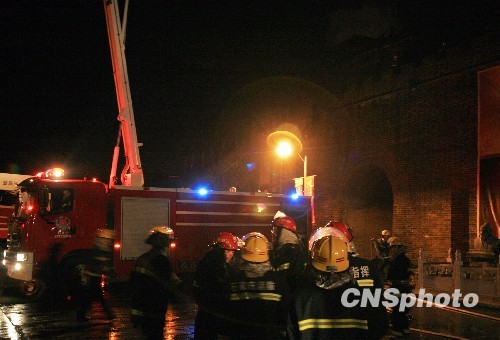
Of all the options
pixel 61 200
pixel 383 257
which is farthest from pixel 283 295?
pixel 61 200

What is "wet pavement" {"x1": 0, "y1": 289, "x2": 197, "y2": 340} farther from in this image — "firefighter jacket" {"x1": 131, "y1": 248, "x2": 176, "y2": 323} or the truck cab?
"firefighter jacket" {"x1": 131, "y1": 248, "x2": 176, "y2": 323}

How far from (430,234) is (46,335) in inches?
413

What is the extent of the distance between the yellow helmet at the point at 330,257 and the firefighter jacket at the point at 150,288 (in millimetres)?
2262

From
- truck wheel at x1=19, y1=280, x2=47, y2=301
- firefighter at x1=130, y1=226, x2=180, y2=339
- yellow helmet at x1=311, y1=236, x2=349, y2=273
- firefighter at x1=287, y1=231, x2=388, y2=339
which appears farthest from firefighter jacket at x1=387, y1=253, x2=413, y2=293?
truck wheel at x1=19, y1=280, x2=47, y2=301

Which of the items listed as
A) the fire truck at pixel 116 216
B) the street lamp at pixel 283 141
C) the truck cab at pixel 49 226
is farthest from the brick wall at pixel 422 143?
the truck cab at pixel 49 226

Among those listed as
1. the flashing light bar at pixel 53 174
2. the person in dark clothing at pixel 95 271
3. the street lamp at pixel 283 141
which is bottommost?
the person in dark clothing at pixel 95 271

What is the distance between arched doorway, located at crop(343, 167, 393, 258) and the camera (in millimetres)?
18141

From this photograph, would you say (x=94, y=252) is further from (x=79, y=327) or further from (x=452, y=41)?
(x=452, y=41)

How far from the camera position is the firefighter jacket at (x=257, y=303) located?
4043 millimetres

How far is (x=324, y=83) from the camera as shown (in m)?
19.9

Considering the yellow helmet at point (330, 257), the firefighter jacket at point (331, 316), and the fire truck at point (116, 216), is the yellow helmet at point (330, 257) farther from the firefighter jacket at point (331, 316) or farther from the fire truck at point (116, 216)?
the fire truck at point (116, 216)

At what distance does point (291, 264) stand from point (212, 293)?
5.88 ft

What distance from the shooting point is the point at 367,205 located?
61.4 ft

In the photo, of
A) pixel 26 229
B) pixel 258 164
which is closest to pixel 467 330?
pixel 26 229
